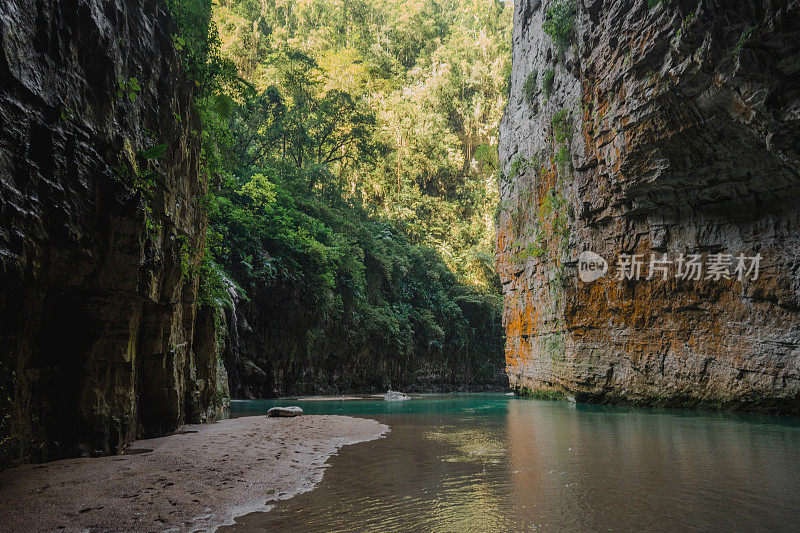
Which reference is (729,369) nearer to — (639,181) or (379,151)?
(639,181)

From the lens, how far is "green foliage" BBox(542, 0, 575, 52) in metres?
14.6

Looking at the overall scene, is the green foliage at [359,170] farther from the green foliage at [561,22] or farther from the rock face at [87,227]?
the green foliage at [561,22]

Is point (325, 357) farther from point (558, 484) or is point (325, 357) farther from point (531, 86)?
point (558, 484)

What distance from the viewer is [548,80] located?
53.3 feet

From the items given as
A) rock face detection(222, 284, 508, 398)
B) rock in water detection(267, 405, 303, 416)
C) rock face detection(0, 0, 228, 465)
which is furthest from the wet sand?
rock face detection(222, 284, 508, 398)

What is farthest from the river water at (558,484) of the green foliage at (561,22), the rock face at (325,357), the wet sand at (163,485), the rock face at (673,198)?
the green foliage at (561,22)

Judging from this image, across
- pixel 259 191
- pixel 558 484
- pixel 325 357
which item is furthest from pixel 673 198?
pixel 325 357

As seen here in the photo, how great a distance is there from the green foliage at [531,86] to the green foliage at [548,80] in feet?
3.44

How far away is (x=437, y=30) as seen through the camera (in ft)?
134

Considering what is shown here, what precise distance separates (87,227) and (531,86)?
16993 mm

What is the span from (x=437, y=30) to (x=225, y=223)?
31734 millimetres

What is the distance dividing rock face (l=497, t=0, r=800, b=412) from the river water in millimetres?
4257
